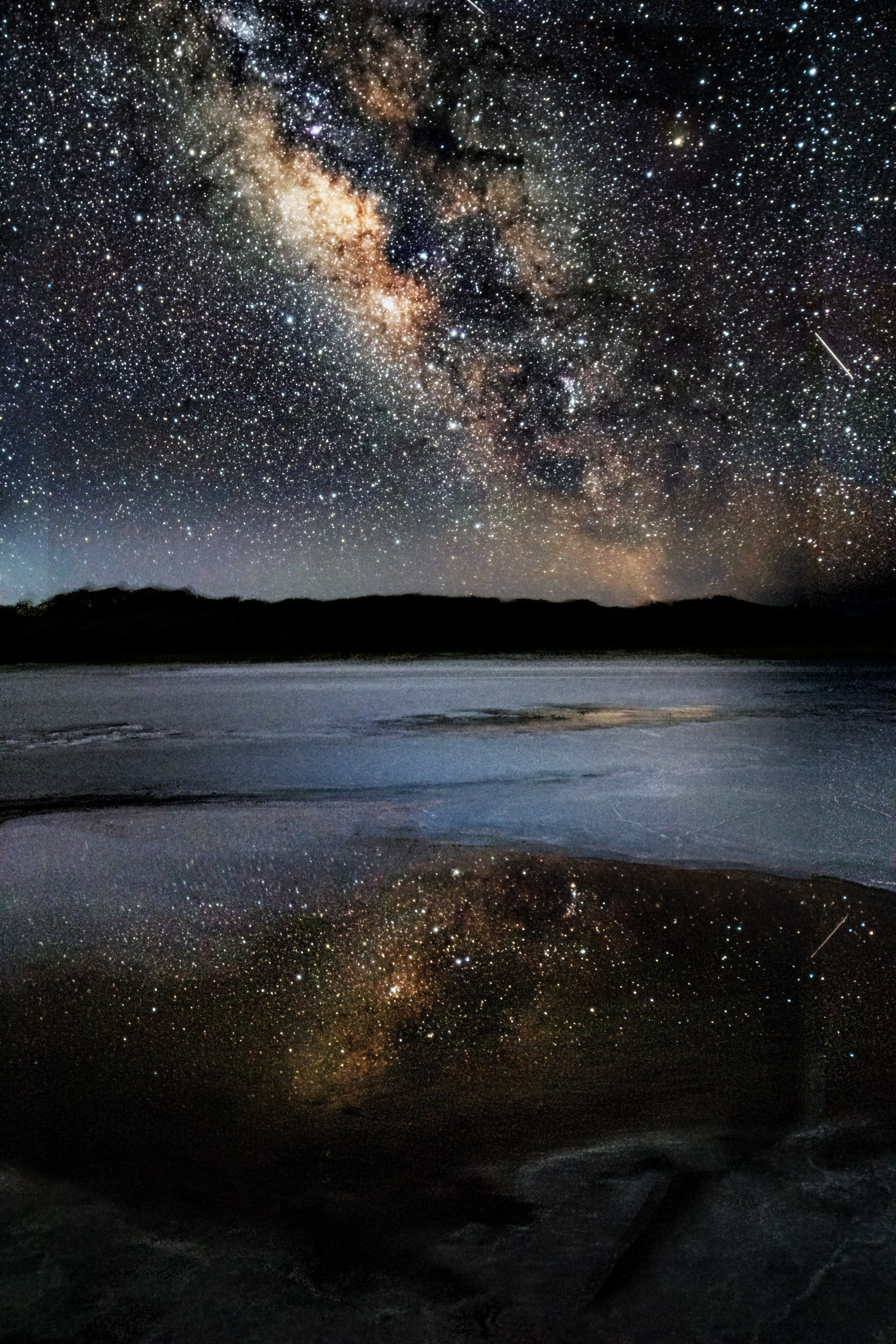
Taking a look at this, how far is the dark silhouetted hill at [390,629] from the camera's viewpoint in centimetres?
5872

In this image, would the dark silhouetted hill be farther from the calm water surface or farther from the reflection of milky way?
the reflection of milky way

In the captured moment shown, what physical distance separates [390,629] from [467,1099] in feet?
246

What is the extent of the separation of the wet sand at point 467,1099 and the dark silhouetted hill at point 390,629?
45.5 metres

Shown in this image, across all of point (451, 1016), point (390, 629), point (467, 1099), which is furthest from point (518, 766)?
point (390, 629)

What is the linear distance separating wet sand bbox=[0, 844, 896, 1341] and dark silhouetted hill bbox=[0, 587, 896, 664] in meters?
45.5

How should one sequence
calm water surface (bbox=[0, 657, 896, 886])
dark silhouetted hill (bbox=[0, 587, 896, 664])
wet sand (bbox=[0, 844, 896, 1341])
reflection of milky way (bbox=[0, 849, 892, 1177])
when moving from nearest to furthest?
wet sand (bbox=[0, 844, 896, 1341]) → reflection of milky way (bbox=[0, 849, 892, 1177]) → calm water surface (bbox=[0, 657, 896, 886]) → dark silhouetted hill (bbox=[0, 587, 896, 664])

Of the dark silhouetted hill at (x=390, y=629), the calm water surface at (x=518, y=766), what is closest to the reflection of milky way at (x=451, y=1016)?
the calm water surface at (x=518, y=766)

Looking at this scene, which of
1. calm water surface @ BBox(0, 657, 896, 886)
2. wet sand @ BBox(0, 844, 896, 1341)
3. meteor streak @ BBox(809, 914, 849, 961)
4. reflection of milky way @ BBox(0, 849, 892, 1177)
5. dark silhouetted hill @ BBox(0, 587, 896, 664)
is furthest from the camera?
dark silhouetted hill @ BBox(0, 587, 896, 664)

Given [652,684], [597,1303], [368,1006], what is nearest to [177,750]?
[368,1006]

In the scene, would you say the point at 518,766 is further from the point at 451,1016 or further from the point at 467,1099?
the point at 467,1099

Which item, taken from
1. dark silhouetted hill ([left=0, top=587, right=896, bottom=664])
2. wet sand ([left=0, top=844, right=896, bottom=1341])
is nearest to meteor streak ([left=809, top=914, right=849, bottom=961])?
wet sand ([left=0, top=844, right=896, bottom=1341])

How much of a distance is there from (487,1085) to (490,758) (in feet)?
21.1

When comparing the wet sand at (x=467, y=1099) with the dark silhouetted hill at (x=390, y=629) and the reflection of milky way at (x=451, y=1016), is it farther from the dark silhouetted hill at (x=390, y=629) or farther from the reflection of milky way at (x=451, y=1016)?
the dark silhouetted hill at (x=390, y=629)

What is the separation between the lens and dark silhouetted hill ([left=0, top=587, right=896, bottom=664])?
193 feet
